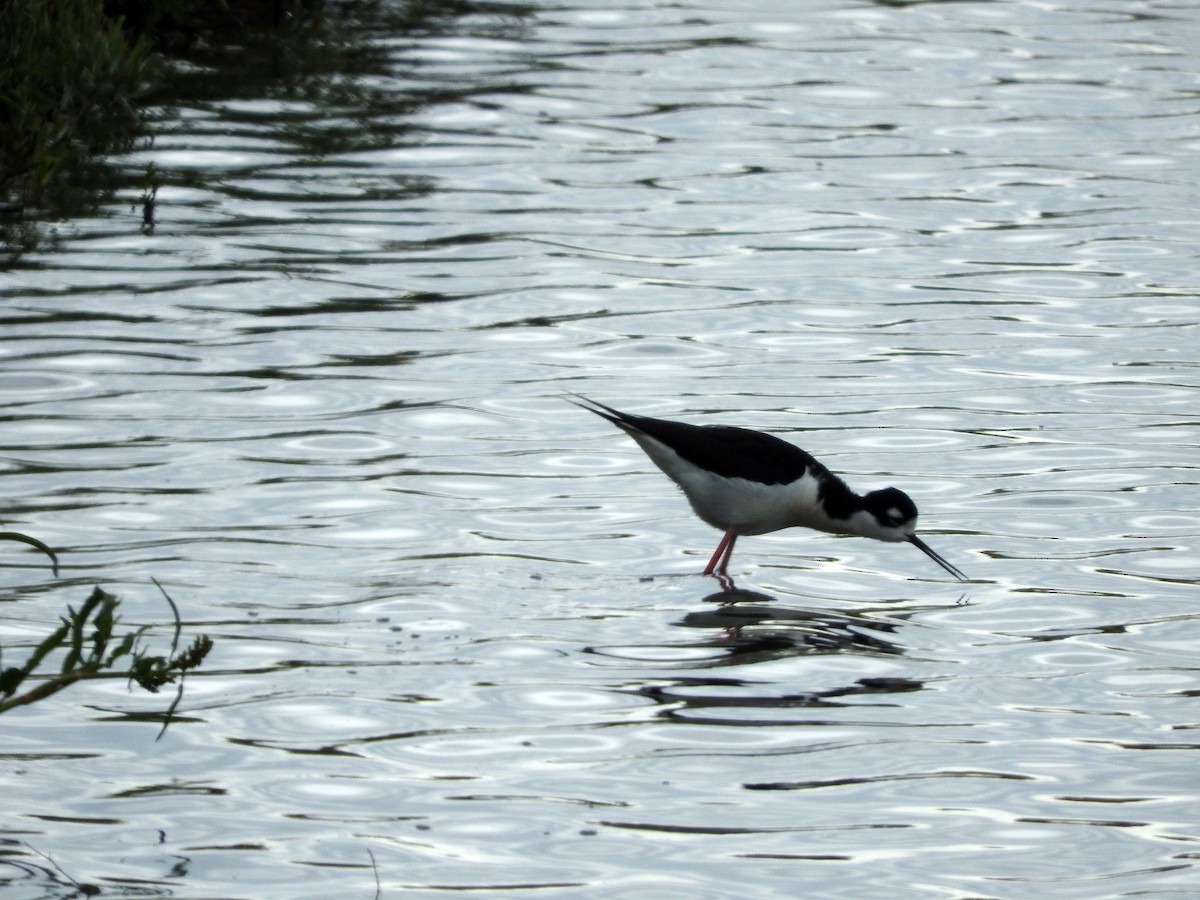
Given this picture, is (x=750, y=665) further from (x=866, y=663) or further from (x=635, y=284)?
(x=635, y=284)

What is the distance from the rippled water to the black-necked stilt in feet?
0.90

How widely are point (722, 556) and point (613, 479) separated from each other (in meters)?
1.34

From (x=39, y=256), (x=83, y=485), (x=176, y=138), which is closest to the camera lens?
(x=83, y=485)

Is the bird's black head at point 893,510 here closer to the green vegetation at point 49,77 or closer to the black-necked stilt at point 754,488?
the black-necked stilt at point 754,488

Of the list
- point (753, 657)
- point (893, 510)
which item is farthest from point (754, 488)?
point (753, 657)

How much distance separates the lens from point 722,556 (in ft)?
29.9

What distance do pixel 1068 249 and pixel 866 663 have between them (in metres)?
7.25

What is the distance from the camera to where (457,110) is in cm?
1719

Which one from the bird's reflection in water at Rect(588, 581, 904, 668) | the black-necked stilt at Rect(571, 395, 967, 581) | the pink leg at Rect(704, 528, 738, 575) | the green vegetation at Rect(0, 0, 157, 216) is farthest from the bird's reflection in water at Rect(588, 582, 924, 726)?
the green vegetation at Rect(0, 0, 157, 216)

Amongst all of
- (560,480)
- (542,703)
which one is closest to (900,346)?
(560,480)

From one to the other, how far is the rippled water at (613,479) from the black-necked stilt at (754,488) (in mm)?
275

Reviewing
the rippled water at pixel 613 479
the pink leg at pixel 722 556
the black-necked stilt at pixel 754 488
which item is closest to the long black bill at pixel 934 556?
the black-necked stilt at pixel 754 488

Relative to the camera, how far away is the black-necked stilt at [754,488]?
8.90 m

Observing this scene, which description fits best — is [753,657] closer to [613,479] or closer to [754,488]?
[754,488]
